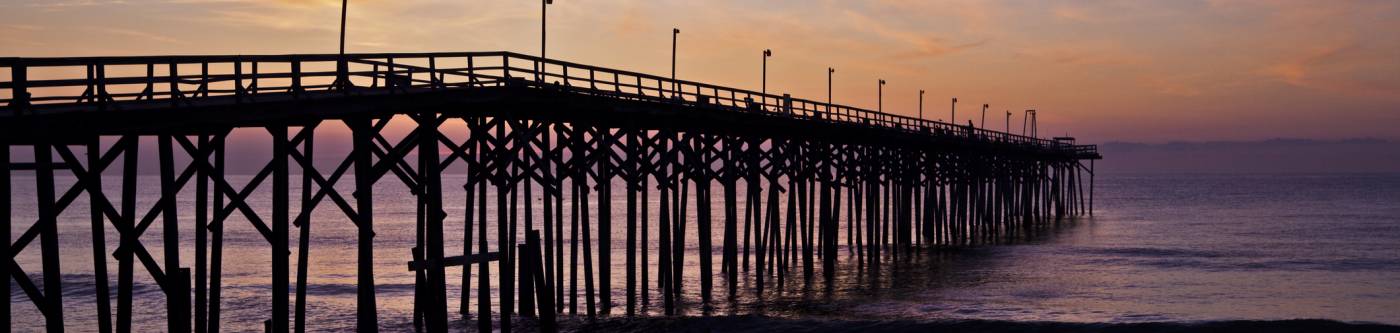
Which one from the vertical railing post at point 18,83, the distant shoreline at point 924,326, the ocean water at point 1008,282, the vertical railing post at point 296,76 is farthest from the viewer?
the ocean water at point 1008,282

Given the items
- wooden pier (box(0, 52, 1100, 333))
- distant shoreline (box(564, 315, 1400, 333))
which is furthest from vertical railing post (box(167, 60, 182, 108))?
distant shoreline (box(564, 315, 1400, 333))

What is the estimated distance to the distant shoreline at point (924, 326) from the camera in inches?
994

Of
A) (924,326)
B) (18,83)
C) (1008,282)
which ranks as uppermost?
(18,83)

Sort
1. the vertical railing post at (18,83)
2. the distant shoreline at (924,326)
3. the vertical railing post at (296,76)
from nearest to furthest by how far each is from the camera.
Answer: the vertical railing post at (18,83) < the vertical railing post at (296,76) < the distant shoreline at (924,326)

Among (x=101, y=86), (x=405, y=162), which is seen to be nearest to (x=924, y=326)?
(x=405, y=162)

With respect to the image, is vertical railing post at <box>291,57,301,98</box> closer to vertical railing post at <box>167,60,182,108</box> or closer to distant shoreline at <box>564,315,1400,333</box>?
vertical railing post at <box>167,60,182,108</box>

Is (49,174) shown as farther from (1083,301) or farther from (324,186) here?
(1083,301)

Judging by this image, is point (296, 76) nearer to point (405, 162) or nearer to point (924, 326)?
point (405, 162)

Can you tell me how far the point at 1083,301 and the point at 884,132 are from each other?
461 inches

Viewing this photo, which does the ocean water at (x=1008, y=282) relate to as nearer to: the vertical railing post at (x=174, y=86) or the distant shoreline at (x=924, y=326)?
the distant shoreline at (x=924, y=326)

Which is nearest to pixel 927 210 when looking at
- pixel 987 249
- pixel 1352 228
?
pixel 987 249

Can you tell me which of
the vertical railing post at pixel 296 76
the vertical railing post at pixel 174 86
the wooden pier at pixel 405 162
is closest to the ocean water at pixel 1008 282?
the wooden pier at pixel 405 162

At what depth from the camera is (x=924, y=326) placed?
25.6 metres

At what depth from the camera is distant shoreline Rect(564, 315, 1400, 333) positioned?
82.8 feet
